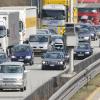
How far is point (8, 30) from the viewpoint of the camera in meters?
56.4

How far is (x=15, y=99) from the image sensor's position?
103 feet

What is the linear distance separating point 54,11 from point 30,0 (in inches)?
1427

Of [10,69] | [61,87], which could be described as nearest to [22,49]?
[10,69]

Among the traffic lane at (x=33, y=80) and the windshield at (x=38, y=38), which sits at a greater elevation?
the windshield at (x=38, y=38)

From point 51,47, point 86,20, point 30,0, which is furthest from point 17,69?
point 86,20

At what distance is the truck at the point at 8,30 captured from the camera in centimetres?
5591

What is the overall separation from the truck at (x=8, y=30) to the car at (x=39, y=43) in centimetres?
137

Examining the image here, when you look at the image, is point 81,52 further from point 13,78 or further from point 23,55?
point 13,78

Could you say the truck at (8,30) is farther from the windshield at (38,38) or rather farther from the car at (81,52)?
the car at (81,52)

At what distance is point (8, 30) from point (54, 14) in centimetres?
1755

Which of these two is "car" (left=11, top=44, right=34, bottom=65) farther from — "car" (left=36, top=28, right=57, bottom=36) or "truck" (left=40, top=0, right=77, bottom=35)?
"truck" (left=40, top=0, right=77, bottom=35)

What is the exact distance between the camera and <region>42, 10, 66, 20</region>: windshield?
73.2 meters

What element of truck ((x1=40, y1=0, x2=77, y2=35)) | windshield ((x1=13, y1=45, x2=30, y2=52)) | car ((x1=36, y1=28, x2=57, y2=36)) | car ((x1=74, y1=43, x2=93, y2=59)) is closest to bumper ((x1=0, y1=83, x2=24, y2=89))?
windshield ((x1=13, y1=45, x2=30, y2=52))

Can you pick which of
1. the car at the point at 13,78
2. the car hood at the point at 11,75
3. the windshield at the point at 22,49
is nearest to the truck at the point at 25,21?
the windshield at the point at 22,49
